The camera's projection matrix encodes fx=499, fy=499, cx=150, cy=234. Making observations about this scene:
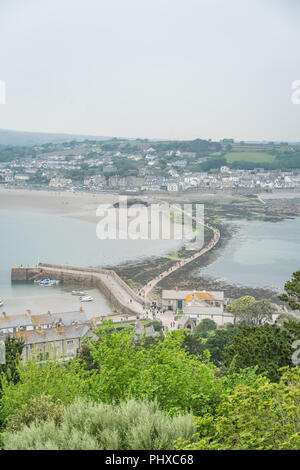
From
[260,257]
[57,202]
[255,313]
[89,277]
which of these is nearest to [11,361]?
[255,313]

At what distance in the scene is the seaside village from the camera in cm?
1086

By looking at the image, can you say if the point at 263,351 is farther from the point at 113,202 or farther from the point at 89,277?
the point at 113,202

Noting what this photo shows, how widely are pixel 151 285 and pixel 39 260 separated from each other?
21.4 ft

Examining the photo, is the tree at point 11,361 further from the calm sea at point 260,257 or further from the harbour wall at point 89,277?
the calm sea at point 260,257

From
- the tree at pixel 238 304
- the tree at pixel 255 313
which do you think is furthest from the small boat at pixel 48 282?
the tree at pixel 255 313

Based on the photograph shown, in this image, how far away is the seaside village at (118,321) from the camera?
10.9 meters

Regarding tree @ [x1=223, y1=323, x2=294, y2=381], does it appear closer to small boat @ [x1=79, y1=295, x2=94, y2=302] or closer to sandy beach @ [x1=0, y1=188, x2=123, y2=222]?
small boat @ [x1=79, y1=295, x2=94, y2=302]

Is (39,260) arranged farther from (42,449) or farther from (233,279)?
(42,449)

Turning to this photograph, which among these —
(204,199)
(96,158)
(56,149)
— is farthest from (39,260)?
(56,149)

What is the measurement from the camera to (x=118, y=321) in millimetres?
13195

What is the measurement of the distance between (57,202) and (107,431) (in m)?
40.2

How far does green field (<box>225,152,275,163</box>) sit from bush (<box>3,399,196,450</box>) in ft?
223

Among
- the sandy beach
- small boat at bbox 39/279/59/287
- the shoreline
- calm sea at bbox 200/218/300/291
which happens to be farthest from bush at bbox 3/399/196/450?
the sandy beach

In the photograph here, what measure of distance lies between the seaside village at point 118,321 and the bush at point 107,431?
648cm
